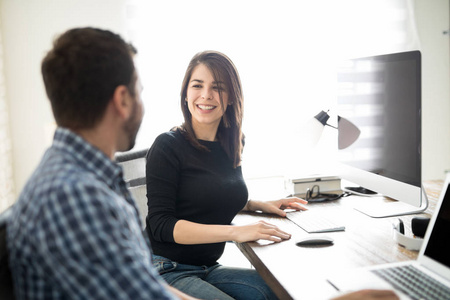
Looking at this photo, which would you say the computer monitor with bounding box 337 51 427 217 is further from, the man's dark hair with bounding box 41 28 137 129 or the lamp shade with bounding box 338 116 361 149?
the man's dark hair with bounding box 41 28 137 129

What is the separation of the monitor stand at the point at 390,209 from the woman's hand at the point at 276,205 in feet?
0.77

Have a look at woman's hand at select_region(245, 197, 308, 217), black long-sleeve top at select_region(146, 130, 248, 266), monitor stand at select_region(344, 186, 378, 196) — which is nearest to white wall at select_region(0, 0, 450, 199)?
black long-sleeve top at select_region(146, 130, 248, 266)

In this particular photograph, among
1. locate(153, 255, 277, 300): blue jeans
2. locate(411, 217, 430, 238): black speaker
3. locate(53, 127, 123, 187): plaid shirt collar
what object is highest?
locate(53, 127, 123, 187): plaid shirt collar

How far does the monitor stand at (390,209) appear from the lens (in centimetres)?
158

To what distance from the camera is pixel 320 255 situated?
1.21 meters

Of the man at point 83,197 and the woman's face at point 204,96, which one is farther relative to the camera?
the woman's face at point 204,96

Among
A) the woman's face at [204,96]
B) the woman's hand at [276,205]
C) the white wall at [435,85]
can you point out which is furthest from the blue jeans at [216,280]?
the white wall at [435,85]

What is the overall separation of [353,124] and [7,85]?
2110 millimetres

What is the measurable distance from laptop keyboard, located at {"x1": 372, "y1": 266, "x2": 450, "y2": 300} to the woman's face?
885 mm

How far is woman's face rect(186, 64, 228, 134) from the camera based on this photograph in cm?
168

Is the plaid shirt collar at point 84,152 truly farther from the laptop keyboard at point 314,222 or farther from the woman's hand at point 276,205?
the woman's hand at point 276,205

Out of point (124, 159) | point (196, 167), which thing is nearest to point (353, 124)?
point (196, 167)

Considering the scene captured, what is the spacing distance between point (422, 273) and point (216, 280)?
702mm

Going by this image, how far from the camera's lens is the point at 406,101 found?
1499 millimetres
